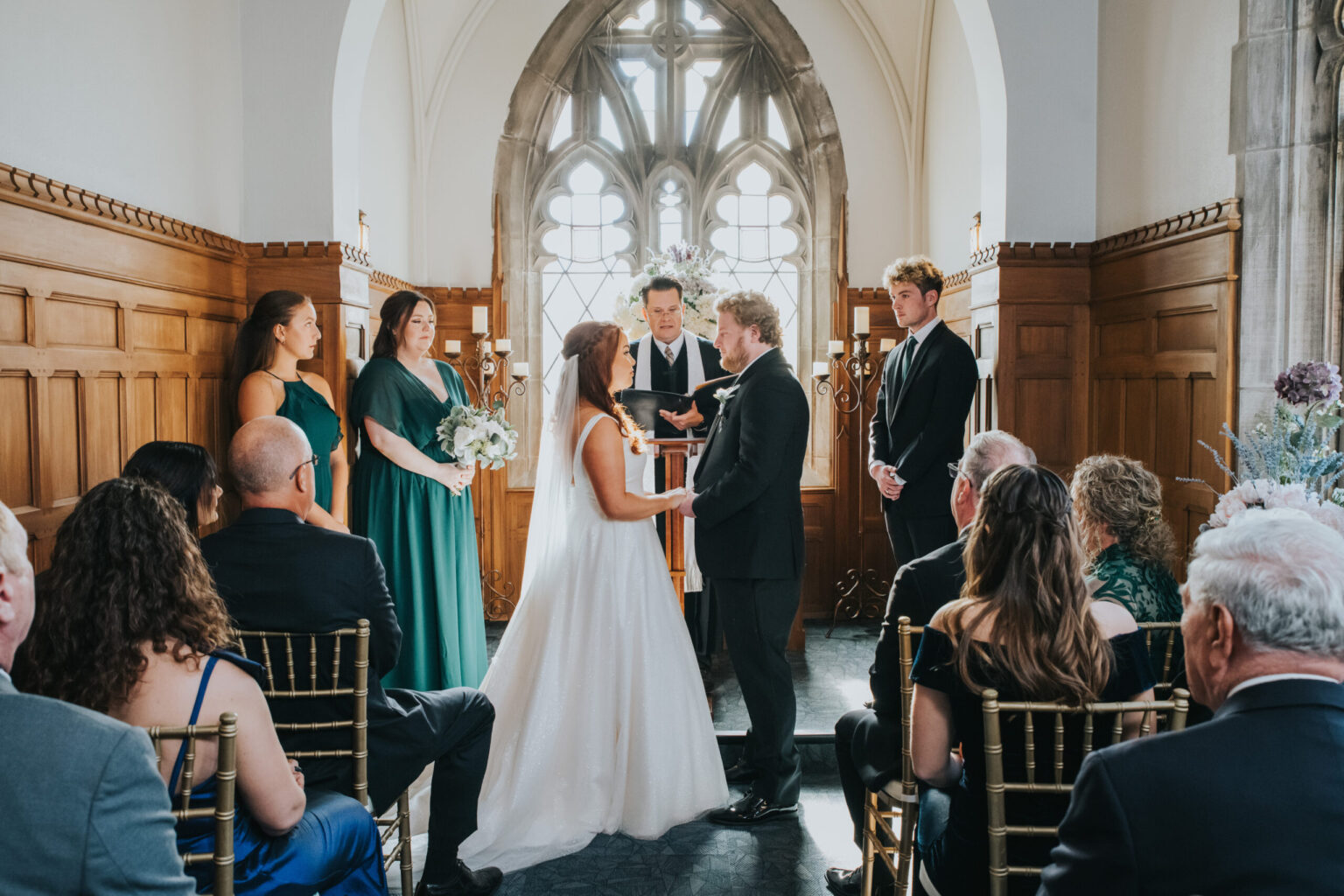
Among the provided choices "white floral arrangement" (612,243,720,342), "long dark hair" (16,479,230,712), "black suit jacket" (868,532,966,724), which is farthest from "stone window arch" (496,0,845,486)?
"long dark hair" (16,479,230,712)

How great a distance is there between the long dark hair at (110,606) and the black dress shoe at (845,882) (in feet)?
6.17

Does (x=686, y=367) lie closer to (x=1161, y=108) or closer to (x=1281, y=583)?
(x=1161, y=108)

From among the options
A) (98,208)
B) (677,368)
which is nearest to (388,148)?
(677,368)

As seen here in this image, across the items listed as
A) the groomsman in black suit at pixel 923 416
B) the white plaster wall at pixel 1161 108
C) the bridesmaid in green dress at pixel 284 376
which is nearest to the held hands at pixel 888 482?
the groomsman in black suit at pixel 923 416

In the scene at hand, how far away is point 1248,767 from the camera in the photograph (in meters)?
1.08

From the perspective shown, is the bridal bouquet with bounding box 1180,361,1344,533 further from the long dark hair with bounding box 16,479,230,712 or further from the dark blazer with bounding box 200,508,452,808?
the long dark hair with bounding box 16,479,230,712

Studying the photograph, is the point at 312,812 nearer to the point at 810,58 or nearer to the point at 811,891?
the point at 811,891

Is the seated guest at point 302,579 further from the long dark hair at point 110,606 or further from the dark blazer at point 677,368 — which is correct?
the dark blazer at point 677,368

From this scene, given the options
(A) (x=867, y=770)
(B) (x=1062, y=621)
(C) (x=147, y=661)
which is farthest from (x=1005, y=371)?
(C) (x=147, y=661)

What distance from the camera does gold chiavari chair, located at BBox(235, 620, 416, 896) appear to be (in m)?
2.13

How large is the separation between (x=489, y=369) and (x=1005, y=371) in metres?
2.89

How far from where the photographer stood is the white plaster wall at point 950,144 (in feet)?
17.9

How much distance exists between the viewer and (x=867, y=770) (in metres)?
2.51

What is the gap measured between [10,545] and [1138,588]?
6.66 feet
